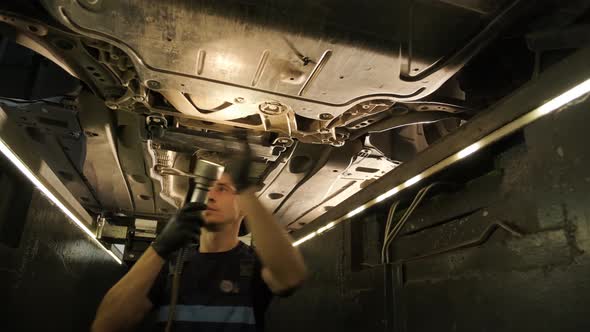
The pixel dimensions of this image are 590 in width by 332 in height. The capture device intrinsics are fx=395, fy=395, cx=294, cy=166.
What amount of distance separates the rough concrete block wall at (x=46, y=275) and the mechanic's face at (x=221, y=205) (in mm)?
770

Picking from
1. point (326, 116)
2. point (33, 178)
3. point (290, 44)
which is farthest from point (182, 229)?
point (326, 116)

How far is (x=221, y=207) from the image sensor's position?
179cm

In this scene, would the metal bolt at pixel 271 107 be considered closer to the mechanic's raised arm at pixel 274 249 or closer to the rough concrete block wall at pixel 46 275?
the mechanic's raised arm at pixel 274 249

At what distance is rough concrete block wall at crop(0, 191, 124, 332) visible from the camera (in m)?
1.64

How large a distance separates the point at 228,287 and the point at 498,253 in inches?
42.6

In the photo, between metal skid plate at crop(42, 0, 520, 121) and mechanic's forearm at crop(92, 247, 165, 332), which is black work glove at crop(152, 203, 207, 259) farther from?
metal skid plate at crop(42, 0, 520, 121)

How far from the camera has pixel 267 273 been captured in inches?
62.9

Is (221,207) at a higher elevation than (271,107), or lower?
lower

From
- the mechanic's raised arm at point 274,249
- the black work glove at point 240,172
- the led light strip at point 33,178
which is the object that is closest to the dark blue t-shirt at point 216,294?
the mechanic's raised arm at point 274,249

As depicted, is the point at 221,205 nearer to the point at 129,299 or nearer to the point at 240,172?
the point at 240,172

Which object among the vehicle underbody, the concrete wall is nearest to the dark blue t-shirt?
the vehicle underbody

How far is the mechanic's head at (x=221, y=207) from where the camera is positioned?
1744mm

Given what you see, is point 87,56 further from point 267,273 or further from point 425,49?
point 425,49

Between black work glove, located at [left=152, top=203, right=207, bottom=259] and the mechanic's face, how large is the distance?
0.22 meters
